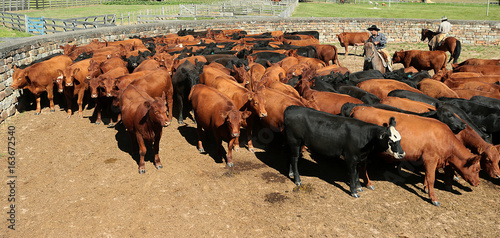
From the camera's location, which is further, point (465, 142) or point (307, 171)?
point (307, 171)

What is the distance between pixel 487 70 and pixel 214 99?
974 cm

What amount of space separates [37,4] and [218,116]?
50.0m

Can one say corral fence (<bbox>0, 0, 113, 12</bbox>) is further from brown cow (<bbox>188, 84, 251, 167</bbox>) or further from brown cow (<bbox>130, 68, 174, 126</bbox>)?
brown cow (<bbox>188, 84, 251, 167</bbox>)

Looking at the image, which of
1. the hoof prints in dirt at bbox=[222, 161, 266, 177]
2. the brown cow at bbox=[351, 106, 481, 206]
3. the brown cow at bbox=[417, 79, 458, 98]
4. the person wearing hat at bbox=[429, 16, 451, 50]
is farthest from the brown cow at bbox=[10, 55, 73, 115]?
the person wearing hat at bbox=[429, 16, 451, 50]

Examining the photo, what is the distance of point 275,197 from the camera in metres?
6.92

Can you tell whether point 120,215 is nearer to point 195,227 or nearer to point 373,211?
point 195,227

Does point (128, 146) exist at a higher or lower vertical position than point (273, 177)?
higher

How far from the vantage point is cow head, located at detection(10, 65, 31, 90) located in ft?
34.9

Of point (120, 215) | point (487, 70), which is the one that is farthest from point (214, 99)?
point (487, 70)

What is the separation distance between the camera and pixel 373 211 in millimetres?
Answer: 6535

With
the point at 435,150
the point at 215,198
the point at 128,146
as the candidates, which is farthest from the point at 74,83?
the point at 435,150

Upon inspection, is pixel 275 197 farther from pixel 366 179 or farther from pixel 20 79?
pixel 20 79

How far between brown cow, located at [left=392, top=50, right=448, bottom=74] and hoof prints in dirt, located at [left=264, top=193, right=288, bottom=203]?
12.7m

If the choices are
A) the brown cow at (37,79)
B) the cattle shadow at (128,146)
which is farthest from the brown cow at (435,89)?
the brown cow at (37,79)
